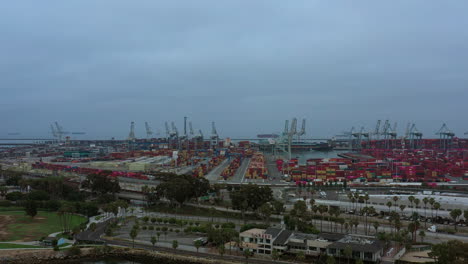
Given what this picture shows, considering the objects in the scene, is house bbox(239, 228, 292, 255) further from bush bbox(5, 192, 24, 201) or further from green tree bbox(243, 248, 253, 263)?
bush bbox(5, 192, 24, 201)

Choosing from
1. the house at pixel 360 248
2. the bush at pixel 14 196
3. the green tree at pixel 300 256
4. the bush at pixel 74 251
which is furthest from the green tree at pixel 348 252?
the bush at pixel 14 196

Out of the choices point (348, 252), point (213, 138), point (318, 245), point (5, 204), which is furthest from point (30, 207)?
point (213, 138)

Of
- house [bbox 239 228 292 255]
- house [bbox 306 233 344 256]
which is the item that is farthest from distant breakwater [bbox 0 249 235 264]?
house [bbox 306 233 344 256]

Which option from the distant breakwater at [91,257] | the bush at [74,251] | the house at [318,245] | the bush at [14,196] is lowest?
the distant breakwater at [91,257]

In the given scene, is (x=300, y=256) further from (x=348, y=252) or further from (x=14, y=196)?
(x=14, y=196)

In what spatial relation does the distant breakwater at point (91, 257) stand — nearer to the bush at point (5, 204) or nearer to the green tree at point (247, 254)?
the green tree at point (247, 254)

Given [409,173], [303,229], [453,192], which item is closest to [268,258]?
[303,229]
